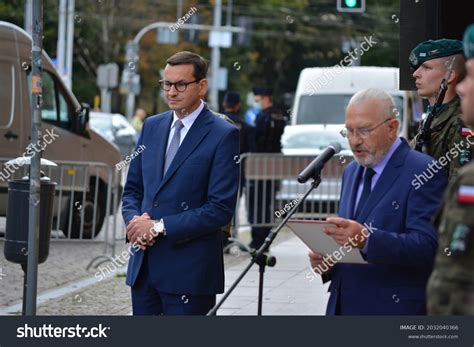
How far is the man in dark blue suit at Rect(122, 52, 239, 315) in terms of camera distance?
614 centimetres

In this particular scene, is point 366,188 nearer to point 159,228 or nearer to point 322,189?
point 159,228

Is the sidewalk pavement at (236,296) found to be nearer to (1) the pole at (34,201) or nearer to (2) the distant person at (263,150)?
(2) the distant person at (263,150)

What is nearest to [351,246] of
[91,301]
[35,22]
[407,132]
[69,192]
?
[35,22]

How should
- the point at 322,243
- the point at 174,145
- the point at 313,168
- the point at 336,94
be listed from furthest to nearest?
the point at 336,94
the point at 174,145
the point at 313,168
the point at 322,243

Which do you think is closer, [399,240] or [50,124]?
[399,240]

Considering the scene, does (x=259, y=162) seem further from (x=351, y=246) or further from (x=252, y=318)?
(x=351, y=246)

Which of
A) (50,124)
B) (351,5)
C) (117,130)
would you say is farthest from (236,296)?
(117,130)

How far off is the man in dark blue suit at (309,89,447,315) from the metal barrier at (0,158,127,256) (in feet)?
31.5

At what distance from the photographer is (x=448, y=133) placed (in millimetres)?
6383

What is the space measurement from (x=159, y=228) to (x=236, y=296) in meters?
6.02

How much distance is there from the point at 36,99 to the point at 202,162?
2.39m

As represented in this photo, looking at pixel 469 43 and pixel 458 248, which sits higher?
pixel 469 43

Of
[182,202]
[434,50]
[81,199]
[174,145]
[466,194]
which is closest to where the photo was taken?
[466,194]

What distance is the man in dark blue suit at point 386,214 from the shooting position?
5.14 metres
